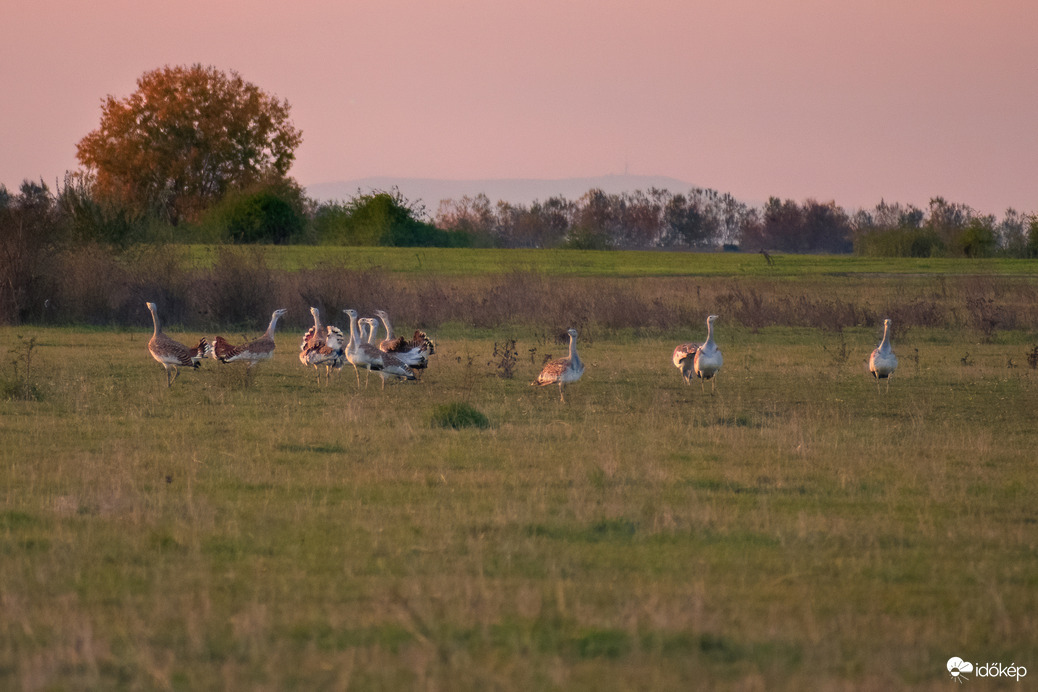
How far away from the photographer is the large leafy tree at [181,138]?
74625 mm

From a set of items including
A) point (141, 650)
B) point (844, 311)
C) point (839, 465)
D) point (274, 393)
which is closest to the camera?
point (141, 650)

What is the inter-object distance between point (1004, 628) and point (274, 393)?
1231 cm

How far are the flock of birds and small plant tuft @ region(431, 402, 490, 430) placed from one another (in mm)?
2695

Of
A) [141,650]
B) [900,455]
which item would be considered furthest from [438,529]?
[900,455]

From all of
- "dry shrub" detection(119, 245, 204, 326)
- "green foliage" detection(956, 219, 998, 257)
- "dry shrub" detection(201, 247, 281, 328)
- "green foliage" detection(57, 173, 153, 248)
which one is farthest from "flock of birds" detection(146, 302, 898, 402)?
"green foliage" detection(956, 219, 998, 257)

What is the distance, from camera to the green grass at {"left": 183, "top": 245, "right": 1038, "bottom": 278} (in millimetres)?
52938

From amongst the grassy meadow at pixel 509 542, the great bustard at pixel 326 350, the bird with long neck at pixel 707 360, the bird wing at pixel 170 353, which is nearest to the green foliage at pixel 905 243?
the bird with long neck at pixel 707 360

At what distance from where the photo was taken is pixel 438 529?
8.18 meters

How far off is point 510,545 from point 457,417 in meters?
5.75

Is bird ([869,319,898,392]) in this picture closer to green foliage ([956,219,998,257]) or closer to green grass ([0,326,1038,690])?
green grass ([0,326,1038,690])

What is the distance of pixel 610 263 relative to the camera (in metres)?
61.6

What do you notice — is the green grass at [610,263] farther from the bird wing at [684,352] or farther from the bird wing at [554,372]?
the bird wing at [554,372]

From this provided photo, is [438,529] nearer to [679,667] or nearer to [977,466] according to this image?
[679,667]

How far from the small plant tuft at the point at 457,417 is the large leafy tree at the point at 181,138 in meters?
64.0
